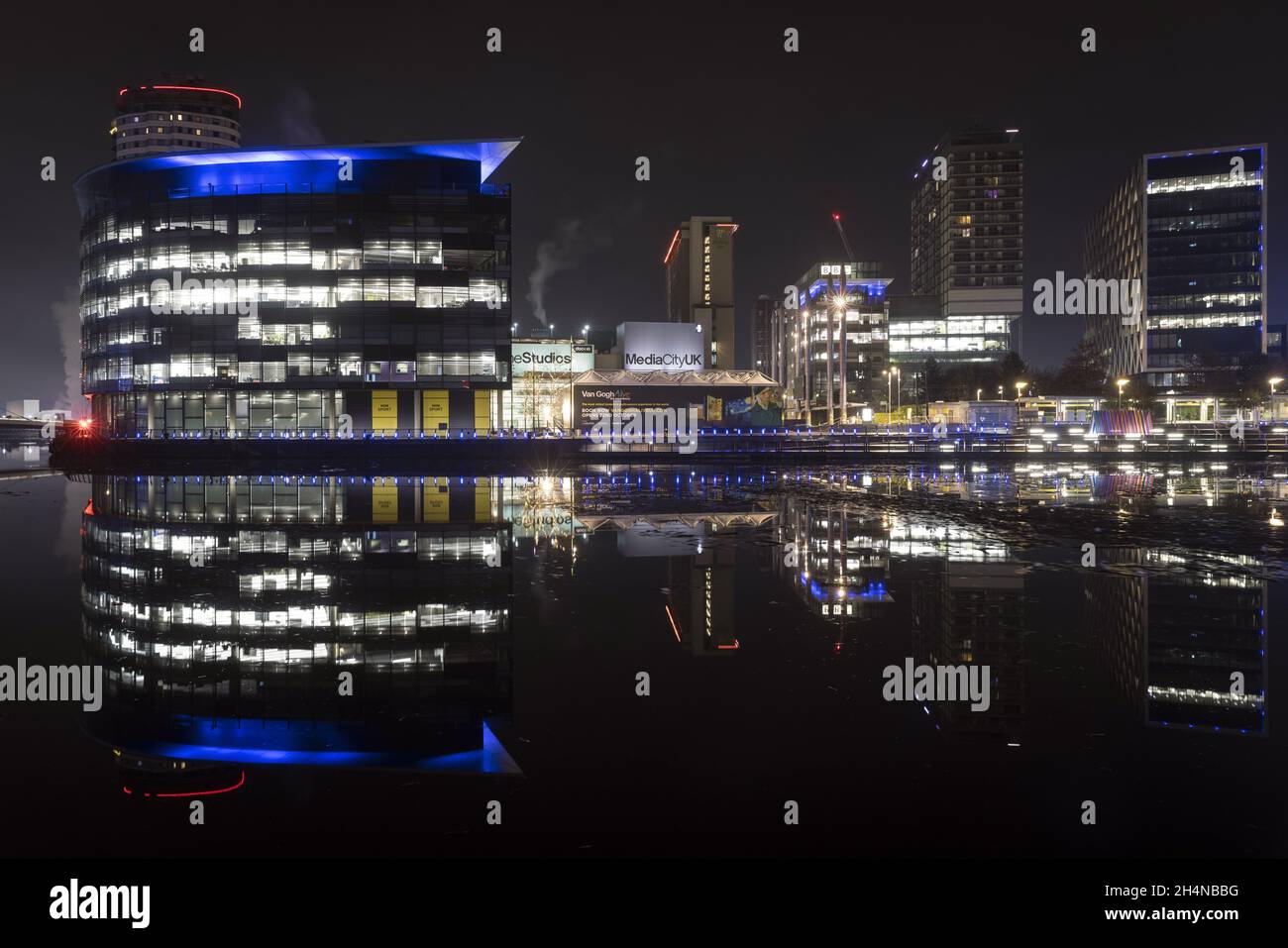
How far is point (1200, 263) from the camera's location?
148 metres

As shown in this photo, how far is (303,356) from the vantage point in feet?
243

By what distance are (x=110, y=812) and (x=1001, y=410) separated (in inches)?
3575

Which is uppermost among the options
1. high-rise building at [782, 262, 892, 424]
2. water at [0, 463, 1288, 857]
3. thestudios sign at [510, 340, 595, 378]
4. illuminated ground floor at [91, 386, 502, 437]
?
high-rise building at [782, 262, 892, 424]

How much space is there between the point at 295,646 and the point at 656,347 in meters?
82.5

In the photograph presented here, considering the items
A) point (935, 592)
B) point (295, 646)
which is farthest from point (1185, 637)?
point (295, 646)

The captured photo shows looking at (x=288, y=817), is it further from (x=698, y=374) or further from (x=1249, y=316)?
(x=1249, y=316)

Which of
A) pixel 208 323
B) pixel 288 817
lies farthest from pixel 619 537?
pixel 208 323

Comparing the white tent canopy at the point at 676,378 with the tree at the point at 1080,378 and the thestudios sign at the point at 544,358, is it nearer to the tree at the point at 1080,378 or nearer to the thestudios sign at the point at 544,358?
the thestudios sign at the point at 544,358

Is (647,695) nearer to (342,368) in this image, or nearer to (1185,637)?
(1185,637)

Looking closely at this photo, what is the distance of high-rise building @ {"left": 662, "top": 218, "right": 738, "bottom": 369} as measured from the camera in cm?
15931

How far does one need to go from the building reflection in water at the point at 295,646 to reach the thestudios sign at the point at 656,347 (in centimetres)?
7008

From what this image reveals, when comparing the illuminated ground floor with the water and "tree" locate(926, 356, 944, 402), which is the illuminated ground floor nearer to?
the water

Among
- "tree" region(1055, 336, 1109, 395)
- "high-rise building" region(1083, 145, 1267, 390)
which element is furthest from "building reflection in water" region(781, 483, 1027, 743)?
"high-rise building" region(1083, 145, 1267, 390)

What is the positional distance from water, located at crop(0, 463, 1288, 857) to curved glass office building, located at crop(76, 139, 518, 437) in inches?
2229
